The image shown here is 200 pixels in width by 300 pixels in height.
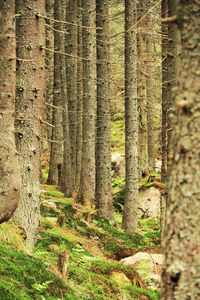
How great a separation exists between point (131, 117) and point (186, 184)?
8.48 metres

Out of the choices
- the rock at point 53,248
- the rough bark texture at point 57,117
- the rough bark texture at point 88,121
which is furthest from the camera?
the rough bark texture at point 57,117

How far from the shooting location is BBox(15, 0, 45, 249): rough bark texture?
596 centimetres

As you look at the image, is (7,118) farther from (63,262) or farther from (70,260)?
(70,260)

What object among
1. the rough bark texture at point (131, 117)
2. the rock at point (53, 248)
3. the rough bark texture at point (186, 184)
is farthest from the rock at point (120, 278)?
the rough bark texture at point (131, 117)

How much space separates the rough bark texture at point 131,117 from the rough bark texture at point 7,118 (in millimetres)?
6295

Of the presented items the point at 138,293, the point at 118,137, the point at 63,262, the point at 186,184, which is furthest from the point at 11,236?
the point at 118,137

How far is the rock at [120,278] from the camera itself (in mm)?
5862

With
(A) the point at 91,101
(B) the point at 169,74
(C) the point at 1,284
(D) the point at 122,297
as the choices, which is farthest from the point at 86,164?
(C) the point at 1,284

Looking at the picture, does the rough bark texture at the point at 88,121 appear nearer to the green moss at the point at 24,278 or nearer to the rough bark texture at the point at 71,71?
the rough bark texture at the point at 71,71

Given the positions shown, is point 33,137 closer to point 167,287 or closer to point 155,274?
point 155,274

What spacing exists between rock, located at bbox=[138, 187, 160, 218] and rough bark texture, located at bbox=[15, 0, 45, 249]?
341 inches

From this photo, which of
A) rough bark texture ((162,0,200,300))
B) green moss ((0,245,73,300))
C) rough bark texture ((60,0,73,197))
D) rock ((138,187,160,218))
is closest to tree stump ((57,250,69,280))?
green moss ((0,245,73,300))

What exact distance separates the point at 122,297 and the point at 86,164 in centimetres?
646

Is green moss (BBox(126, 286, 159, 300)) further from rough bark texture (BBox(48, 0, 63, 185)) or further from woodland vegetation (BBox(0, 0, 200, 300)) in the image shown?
rough bark texture (BBox(48, 0, 63, 185))
